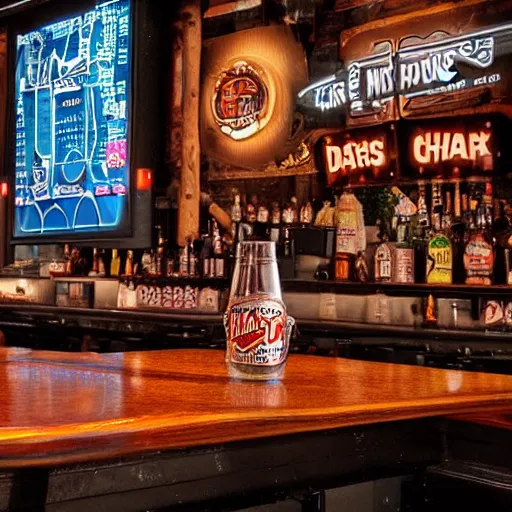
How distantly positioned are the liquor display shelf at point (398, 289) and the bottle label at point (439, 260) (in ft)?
0.14

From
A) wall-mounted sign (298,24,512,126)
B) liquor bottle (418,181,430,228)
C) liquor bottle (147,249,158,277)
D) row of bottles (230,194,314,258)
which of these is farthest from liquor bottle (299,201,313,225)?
liquor bottle (147,249,158,277)

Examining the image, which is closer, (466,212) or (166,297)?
(466,212)

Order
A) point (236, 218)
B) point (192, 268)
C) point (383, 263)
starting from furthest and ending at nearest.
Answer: point (192, 268) < point (236, 218) < point (383, 263)

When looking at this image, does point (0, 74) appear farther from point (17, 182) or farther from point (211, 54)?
point (211, 54)

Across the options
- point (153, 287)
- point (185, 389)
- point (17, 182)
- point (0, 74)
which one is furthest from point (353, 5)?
point (185, 389)

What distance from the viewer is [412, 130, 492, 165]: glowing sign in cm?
400

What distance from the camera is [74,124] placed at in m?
5.52

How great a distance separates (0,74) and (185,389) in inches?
228

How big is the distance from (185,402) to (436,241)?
3.21 meters

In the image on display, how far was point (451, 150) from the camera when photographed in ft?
13.4

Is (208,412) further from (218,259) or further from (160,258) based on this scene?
(160,258)

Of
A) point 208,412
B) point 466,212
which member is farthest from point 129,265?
point 208,412

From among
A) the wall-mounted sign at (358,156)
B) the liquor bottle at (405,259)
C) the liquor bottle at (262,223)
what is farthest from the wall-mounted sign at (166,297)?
the liquor bottle at (405,259)

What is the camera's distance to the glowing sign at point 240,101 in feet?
16.2
